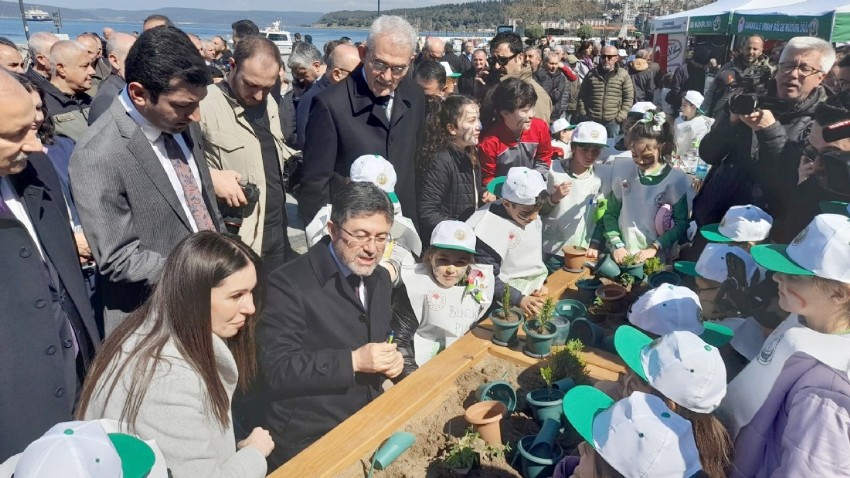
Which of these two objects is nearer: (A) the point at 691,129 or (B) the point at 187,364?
(B) the point at 187,364

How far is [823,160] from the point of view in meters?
2.58

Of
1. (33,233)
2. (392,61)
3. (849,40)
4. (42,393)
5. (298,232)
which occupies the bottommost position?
(298,232)

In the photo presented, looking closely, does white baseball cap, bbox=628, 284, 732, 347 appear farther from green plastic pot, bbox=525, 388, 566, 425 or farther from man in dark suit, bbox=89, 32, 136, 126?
man in dark suit, bbox=89, 32, 136, 126

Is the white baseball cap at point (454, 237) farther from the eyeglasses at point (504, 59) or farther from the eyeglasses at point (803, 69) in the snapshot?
the eyeglasses at point (504, 59)

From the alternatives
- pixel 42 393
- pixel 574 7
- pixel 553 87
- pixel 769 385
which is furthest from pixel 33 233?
pixel 574 7

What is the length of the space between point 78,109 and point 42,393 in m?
3.10

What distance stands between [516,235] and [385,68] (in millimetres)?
1250

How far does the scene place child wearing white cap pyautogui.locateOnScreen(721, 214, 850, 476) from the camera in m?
1.38

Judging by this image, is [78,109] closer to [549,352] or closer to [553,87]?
[549,352]

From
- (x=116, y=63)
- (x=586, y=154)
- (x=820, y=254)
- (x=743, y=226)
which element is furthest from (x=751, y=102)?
(x=116, y=63)

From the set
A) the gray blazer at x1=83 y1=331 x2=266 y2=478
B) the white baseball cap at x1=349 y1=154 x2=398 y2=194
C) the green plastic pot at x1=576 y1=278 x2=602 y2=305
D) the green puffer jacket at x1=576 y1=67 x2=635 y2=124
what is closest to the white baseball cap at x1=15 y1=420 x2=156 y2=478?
the gray blazer at x1=83 y1=331 x2=266 y2=478

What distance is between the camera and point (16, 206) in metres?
1.95

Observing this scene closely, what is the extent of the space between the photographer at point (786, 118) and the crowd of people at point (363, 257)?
1cm

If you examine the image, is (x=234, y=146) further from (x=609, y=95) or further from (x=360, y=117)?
(x=609, y=95)
